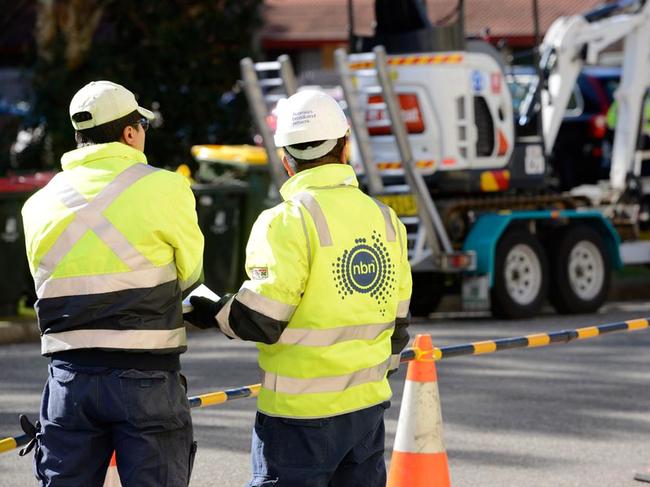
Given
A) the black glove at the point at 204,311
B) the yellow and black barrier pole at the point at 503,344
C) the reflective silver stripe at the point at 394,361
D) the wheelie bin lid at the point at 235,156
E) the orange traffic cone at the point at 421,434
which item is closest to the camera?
the black glove at the point at 204,311

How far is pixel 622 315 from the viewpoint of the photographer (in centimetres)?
1591

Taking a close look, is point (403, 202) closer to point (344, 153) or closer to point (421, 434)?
point (421, 434)

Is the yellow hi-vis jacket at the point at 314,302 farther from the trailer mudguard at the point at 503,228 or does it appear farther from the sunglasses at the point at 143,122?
the trailer mudguard at the point at 503,228

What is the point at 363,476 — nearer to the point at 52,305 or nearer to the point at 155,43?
the point at 52,305

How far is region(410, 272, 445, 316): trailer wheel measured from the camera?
1606cm

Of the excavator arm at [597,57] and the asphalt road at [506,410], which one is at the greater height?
the excavator arm at [597,57]

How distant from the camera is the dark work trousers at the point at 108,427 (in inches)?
186

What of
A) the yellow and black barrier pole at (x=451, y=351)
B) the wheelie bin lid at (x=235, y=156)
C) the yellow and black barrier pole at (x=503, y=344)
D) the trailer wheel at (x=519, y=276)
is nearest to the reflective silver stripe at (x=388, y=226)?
the yellow and black barrier pole at (x=451, y=351)

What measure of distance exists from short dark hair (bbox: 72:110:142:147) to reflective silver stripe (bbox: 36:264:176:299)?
0.43m

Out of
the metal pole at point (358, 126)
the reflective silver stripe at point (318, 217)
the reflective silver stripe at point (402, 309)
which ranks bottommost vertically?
the metal pole at point (358, 126)

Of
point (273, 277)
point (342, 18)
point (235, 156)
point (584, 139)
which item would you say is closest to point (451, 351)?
point (273, 277)

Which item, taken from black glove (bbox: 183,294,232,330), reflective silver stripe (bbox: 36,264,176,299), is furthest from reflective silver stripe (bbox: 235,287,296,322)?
reflective silver stripe (bbox: 36,264,176,299)

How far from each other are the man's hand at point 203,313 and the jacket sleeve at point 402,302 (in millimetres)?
569

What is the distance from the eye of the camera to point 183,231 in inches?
190
